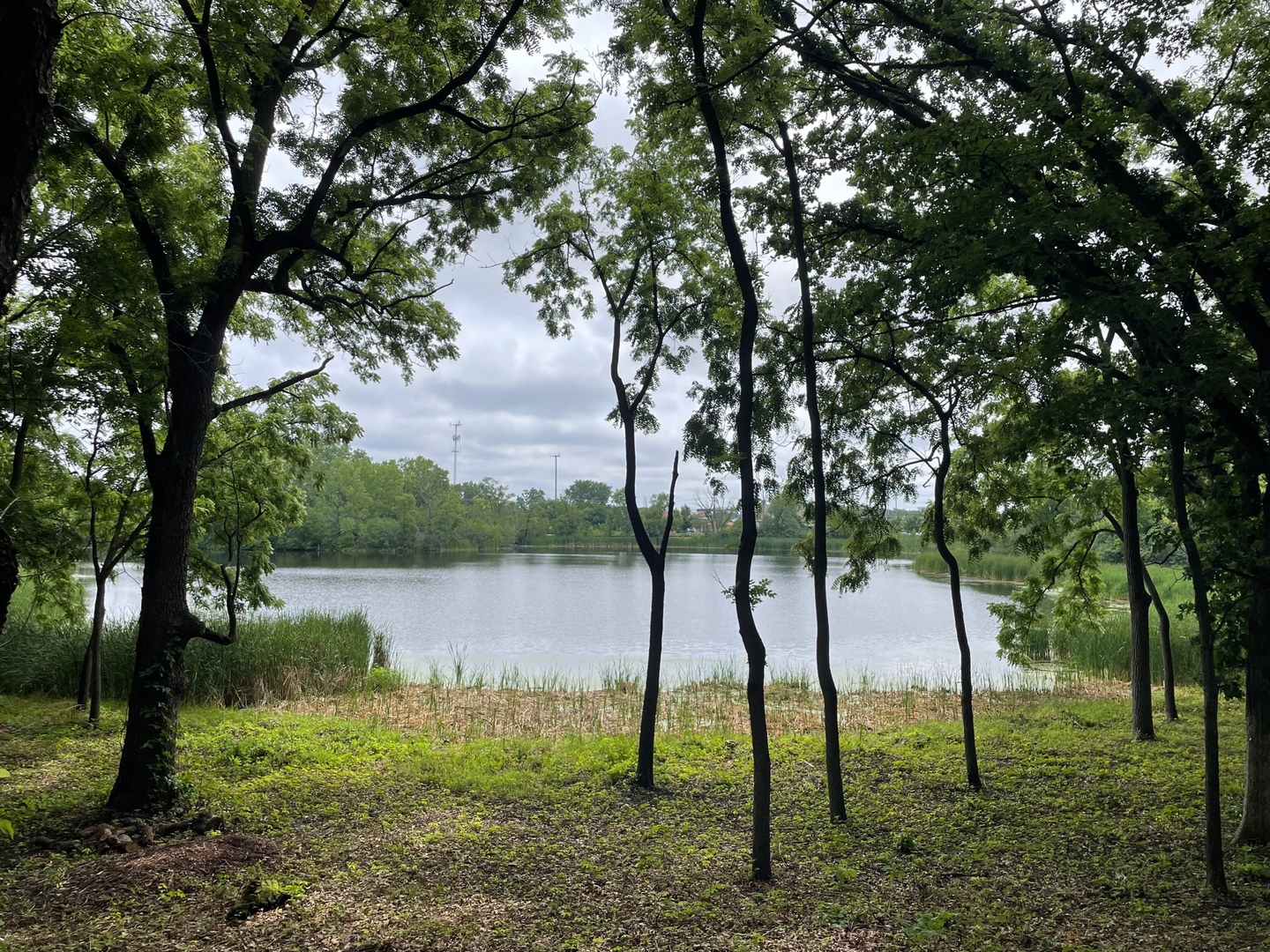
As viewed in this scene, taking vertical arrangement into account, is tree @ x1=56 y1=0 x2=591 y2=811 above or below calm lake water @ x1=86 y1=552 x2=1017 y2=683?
above

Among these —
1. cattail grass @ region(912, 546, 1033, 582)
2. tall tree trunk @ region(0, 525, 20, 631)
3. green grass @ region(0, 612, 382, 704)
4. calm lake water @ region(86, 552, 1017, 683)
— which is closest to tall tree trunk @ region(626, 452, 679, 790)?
tall tree trunk @ region(0, 525, 20, 631)

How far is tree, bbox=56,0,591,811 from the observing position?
5.27 metres

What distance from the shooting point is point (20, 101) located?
1.94 meters

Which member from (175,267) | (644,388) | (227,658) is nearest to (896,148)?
(644,388)

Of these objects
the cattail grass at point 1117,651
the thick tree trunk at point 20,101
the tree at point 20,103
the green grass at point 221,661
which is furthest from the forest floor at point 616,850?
the cattail grass at point 1117,651

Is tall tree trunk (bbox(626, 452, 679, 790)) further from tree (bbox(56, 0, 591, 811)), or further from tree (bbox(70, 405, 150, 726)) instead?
tree (bbox(70, 405, 150, 726))

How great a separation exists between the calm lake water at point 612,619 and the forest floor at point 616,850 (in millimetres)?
7047

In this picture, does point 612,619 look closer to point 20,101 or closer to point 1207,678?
point 1207,678

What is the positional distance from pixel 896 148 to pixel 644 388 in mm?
3153

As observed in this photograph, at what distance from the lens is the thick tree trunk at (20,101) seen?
75.3 inches

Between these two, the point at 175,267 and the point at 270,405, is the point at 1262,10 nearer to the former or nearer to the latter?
the point at 175,267

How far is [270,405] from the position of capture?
30.8 ft

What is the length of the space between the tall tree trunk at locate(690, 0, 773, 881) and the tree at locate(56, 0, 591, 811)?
2.23 m

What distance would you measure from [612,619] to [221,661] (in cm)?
1335
